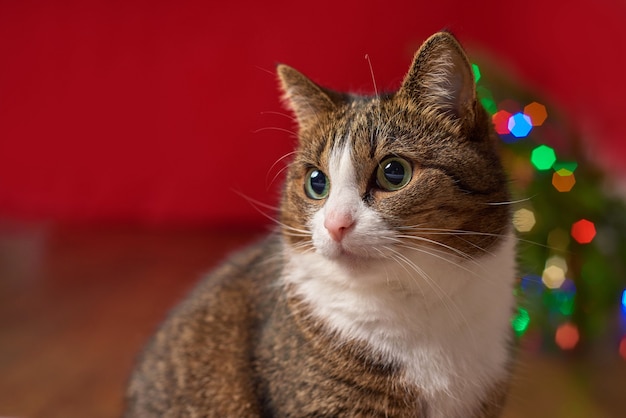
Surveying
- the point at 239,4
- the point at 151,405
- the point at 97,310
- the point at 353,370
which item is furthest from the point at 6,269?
the point at 353,370

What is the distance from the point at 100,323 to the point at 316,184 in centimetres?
129

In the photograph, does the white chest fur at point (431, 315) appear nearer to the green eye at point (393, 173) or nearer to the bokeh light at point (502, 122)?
the green eye at point (393, 173)

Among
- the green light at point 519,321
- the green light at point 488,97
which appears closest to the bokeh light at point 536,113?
the green light at point 488,97

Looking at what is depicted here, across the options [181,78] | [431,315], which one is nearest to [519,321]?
[431,315]

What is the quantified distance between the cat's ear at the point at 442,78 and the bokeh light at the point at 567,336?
1.23 m

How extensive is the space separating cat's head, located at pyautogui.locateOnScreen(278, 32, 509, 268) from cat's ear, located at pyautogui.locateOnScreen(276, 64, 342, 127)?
0.05 m

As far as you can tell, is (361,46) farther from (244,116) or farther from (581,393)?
(581,393)

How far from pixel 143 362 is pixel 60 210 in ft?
5.62

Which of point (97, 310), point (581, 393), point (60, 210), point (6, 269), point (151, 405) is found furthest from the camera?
point (60, 210)

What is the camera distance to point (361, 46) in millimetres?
2605

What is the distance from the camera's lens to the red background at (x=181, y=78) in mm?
2615

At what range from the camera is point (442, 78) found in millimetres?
1005

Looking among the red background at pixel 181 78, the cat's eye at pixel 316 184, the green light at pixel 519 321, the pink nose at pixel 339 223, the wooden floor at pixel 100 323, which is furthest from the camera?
the red background at pixel 181 78

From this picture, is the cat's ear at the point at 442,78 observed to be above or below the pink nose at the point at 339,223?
above
